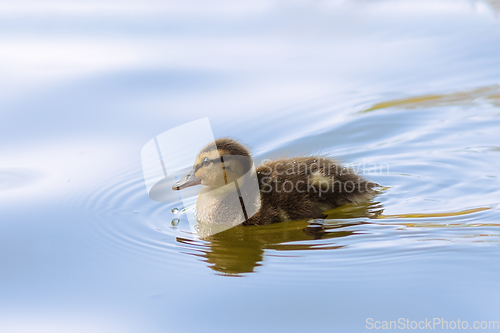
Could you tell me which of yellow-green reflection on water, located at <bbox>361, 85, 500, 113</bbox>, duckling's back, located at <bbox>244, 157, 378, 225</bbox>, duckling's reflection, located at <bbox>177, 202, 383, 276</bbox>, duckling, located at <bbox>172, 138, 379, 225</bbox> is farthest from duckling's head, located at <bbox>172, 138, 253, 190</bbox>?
yellow-green reflection on water, located at <bbox>361, 85, 500, 113</bbox>

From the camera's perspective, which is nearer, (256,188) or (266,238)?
(266,238)

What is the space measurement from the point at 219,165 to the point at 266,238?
58 cm

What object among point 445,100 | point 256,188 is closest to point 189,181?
point 256,188

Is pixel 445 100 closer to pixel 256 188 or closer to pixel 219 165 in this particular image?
pixel 256 188

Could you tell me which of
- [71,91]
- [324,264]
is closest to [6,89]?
[71,91]

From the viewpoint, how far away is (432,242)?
3.00 m

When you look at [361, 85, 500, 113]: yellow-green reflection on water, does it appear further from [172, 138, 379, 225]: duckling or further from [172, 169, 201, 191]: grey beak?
[172, 169, 201, 191]: grey beak

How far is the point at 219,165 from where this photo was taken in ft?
11.5

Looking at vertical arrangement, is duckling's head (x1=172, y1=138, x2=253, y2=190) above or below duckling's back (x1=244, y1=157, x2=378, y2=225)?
above

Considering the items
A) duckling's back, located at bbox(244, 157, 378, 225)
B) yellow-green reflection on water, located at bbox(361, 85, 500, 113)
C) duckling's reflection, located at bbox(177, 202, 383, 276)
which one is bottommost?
duckling's reflection, located at bbox(177, 202, 383, 276)

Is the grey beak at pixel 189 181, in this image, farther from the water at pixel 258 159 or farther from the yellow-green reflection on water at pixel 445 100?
the yellow-green reflection on water at pixel 445 100

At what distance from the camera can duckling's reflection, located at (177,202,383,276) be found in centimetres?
290

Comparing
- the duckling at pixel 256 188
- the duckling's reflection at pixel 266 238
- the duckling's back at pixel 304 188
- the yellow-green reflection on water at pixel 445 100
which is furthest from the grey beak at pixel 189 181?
the yellow-green reflection on water at pixel 445 100

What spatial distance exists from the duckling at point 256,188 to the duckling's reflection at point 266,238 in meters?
0.07
